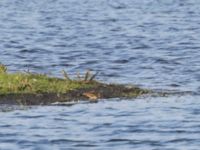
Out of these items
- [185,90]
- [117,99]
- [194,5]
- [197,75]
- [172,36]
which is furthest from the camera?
[194,5]

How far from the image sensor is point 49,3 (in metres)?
77.9

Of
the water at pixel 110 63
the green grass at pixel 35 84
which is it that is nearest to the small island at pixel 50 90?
the green grass at pixel 35 84

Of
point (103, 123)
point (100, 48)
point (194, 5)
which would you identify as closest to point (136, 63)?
point (100, 48)

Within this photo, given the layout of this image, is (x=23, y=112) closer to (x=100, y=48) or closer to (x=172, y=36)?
(x=100, y=48)

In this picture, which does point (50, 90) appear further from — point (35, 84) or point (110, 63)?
point (110, 63)

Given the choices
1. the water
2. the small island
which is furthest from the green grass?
the water

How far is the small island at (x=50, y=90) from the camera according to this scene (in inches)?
972

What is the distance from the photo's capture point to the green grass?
82.3ft

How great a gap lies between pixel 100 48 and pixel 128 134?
69.1 feet

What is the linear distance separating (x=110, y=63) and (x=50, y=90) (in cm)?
1110

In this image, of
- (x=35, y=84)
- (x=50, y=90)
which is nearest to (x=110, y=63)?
(x=35, y=84)

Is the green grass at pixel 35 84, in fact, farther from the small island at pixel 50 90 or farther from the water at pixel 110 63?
the water at pixel 110 63

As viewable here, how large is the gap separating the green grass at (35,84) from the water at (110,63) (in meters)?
1.11

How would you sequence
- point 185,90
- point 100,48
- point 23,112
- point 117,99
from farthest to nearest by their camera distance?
point 100,48 < point 185,90 < point 117,99 < point 23,112
